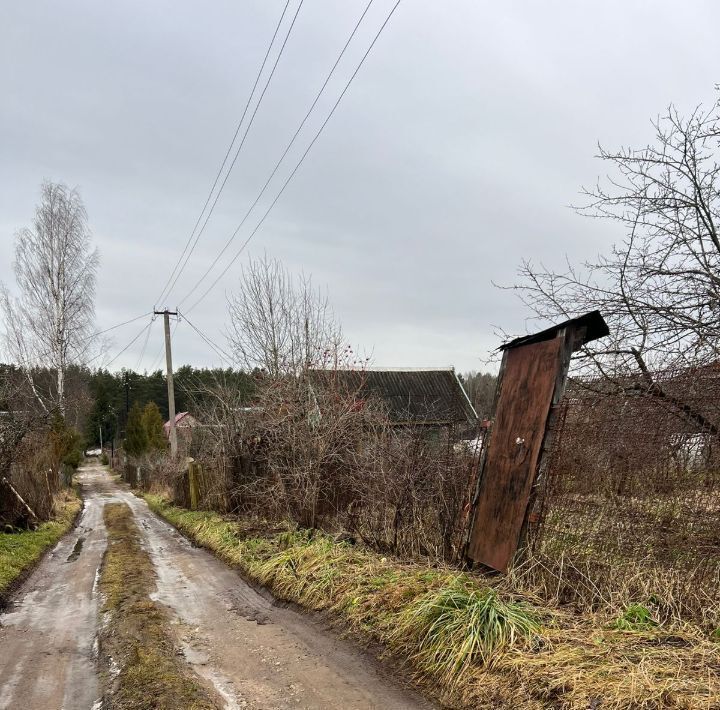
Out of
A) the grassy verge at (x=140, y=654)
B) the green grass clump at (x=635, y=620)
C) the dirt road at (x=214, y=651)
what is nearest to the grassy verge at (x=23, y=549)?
the dirt road at (x=214, y=651)

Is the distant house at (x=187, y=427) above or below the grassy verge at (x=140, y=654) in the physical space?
above

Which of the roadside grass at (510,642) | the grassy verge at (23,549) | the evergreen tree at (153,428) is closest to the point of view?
the roadside grass at (510,642)

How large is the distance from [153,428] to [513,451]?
147 feet

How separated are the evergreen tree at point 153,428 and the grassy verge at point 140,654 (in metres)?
38.0

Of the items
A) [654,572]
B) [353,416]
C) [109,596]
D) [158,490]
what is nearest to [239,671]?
[654,572]

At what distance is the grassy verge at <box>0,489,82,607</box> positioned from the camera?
28.3 feet

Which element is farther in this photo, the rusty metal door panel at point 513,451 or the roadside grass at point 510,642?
the rusty metal door panel at point 513,451

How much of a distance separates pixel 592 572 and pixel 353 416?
A: 5.61 meters

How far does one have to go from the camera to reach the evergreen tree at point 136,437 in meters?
46.4

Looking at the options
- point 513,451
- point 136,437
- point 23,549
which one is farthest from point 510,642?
point 136,437

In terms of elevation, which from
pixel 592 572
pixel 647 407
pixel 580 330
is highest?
pixel 580 330

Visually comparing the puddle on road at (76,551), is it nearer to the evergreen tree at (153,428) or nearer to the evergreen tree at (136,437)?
the evergreen tree at (153,428)

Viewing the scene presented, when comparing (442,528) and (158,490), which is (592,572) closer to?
(442,528)

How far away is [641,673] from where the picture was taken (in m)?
3.34
